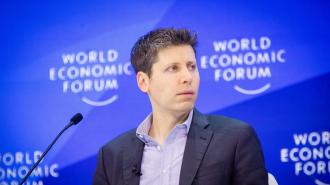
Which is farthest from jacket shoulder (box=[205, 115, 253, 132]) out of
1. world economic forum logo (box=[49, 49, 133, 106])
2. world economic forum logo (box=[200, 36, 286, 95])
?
world economic forum logo (box=[49, 49, 133, 106])

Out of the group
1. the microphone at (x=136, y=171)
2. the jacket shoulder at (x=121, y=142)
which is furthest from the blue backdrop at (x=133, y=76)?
the microphone at (x=136, y=171)

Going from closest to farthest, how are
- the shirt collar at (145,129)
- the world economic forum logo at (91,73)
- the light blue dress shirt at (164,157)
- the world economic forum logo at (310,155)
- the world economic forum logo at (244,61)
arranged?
the light blue dress shirt at (164,157)
the shirt collar at (145,129)
the world economic forum logo at (310,155)
the world economic forum logo at (244,61)
the world economic forum logo at (91,73)

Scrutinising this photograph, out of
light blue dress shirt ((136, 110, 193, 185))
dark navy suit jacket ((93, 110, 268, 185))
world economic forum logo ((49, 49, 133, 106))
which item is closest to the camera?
dark navy suit jacket ((93, 110, 268, 185))

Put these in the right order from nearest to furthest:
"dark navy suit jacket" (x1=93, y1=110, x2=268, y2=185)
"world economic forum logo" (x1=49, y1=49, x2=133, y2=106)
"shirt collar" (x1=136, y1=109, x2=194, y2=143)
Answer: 1. "dark navy suit jacket" (x1=93, y1=110, x2=268, y2=185)
2. "shirt collar" (x1=136, y1=109, x2=194, y2=143)
3. "world economic forum logo" (x1=49, y1=49, x2=133, y2=106)

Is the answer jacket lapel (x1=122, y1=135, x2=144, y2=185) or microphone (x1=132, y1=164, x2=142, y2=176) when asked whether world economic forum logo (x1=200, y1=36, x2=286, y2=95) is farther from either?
microphone (x1=132, y1=164, x2=142, y2=176)

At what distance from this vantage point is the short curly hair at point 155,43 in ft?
6.88

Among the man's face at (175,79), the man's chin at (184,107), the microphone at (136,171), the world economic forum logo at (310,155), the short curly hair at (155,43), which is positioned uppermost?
the short curly hair at (155,43)

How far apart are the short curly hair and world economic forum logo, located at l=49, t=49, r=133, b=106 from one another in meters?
1.12

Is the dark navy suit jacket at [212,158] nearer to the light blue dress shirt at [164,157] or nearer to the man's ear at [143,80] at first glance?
the light blue dress shirt at [164,157]

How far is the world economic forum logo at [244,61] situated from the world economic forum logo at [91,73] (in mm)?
694

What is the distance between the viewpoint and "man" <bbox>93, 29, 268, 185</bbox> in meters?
1.90

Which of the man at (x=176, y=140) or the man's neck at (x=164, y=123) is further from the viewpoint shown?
the man's neck at (x=164, y=123)

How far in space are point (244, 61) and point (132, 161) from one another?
4.81 ft

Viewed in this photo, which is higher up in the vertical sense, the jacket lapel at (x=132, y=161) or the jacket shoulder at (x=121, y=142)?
the jacket shoulder at (x=121, y=142)
